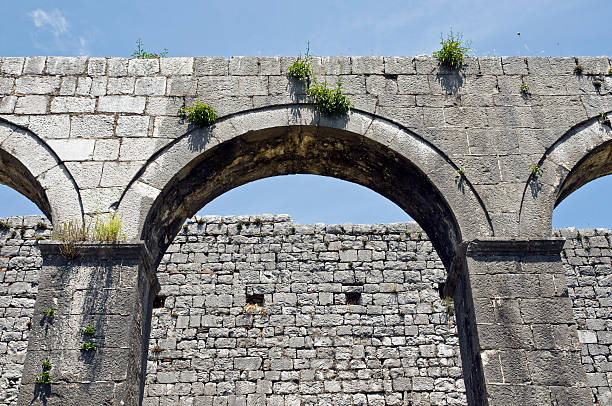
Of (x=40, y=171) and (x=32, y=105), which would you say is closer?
(x=40, y=171)

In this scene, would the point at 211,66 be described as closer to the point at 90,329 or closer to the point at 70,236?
the point at 70,236

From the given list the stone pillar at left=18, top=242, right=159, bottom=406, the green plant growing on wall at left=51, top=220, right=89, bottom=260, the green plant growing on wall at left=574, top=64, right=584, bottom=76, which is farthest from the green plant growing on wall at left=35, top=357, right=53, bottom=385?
the green plant growing on wall at left=574, top=64, right=584, bottom=76

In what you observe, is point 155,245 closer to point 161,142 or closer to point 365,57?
point 161,142

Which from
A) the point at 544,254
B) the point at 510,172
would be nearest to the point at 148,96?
the point at 510,172

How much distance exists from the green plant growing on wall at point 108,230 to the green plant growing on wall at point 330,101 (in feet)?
7.74

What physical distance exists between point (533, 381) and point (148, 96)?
467 cm

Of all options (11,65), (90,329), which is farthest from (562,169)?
(11,65)

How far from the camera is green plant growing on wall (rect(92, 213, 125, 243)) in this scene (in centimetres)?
616

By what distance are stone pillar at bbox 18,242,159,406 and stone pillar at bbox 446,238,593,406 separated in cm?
301

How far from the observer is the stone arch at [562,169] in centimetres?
642

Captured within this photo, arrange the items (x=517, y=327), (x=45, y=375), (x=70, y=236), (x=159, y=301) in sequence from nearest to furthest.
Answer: (x=45, y=375) → (x=517, y=327) → (x=70, y=236) → (x=159, y=301)

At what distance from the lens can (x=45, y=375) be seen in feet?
18.1

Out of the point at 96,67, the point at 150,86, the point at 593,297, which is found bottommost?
the point at 593,297

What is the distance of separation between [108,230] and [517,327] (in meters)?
3.77
